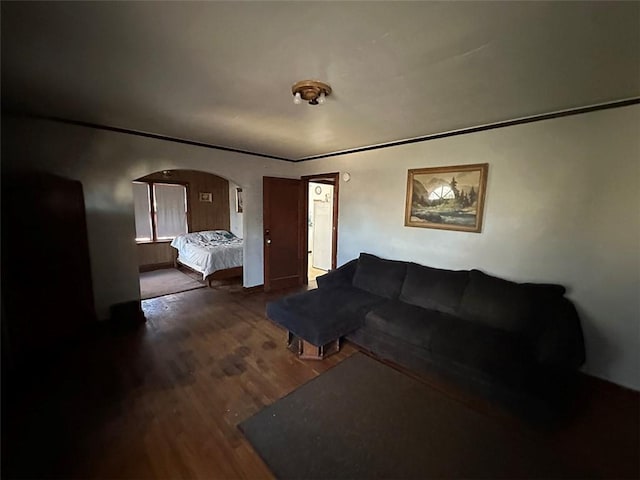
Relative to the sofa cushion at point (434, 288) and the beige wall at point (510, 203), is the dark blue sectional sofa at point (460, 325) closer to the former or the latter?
the sofa cushion at point (434, 288)

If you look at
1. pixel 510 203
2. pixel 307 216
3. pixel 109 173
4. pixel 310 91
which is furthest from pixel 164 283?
pixel 510 203

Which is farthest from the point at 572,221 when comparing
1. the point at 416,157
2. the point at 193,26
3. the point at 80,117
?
the point at 80,117

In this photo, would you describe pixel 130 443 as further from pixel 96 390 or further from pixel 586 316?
pixel 586 316

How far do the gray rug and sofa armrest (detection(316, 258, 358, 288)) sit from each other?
2571 millimetres

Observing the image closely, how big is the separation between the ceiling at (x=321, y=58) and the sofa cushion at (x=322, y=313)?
187cm

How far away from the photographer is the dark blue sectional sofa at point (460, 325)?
194 centimetres

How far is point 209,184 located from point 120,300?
406 centimetres

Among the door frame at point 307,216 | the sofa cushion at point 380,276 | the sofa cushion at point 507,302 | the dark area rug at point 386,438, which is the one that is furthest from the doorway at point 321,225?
the dark area rug at point 386,438

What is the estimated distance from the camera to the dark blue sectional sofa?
1.94m

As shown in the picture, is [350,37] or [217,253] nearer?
[350,37]

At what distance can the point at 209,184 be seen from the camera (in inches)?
266

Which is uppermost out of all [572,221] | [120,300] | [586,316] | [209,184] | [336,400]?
[209,184]

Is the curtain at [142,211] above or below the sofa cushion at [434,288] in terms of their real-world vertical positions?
above

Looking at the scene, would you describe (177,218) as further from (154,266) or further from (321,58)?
(321,58)
